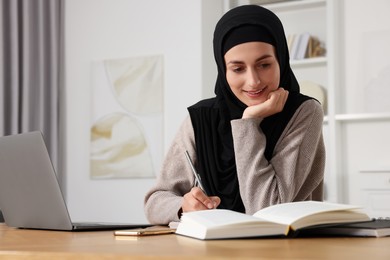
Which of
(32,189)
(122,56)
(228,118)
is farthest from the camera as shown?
(122,56)

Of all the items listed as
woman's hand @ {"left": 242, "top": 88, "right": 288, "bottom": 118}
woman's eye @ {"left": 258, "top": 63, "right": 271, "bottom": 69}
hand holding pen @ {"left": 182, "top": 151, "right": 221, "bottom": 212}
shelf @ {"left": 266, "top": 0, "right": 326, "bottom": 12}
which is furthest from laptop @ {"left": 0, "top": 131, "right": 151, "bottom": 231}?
shelf @ {"left": 266, "top": 0, "right": 326, "bottom": 12}

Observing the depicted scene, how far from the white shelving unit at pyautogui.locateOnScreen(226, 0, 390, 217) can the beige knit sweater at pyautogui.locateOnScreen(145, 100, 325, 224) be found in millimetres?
1929

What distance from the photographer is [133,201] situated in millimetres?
4262

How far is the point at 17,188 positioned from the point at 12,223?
139mm

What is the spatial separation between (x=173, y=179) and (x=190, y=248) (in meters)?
0.98

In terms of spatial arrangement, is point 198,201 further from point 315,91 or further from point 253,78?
point 315,91

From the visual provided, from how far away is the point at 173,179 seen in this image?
1961 mm

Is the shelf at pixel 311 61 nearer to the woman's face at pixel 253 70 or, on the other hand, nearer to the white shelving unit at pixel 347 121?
the white shelving unit at pixel 347 121

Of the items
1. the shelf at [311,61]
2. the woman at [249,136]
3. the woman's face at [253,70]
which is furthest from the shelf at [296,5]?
the woman's face at [253,70]

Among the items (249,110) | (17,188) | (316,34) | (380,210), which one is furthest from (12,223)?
(316,34)

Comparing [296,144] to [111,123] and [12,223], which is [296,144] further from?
[111,123]

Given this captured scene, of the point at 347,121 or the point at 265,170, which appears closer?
the point at 265,170

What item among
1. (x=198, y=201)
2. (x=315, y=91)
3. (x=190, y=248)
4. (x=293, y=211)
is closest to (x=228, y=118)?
(x=198, y=201)

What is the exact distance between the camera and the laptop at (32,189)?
1.48 metres
